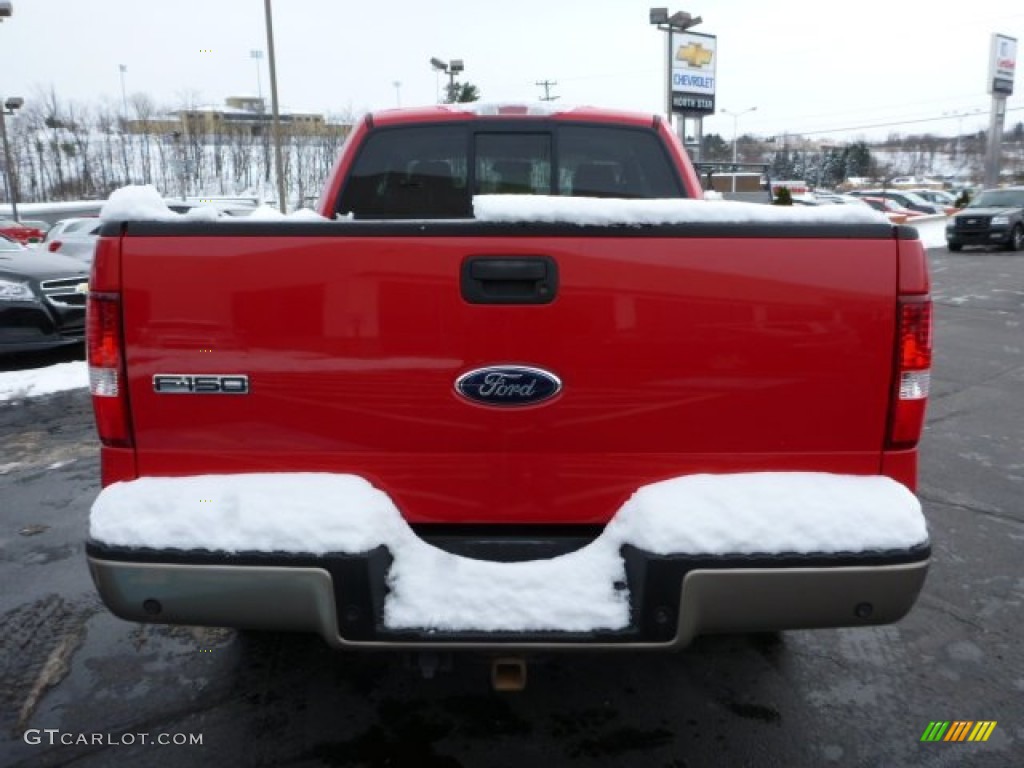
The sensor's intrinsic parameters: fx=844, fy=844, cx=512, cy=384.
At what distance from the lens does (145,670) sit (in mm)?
3123

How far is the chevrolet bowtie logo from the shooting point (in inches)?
1167

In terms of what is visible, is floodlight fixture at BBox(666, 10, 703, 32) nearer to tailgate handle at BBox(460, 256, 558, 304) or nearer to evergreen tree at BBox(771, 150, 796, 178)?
tailgate handle at BBox(460, 256, 558, 304)

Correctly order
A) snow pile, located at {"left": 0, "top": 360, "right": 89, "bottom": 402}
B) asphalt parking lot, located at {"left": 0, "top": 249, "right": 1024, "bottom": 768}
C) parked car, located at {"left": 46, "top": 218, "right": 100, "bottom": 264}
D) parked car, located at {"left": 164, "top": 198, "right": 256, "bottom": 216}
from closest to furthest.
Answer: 1. asphalt parking lot, located at {"left": 0, "top": 249, "right": 1024, "bottom": 768}
2. parked car, located at {"left": 164, "top": 198, "right": 256, "bottom": 216}
3. snow pile, located at {"left": 0, "top": 360, "right": 89, "bottom": 402}
4. parked car, located at {"left": 46, "top": 218, "right": 100, "bottom": 264}

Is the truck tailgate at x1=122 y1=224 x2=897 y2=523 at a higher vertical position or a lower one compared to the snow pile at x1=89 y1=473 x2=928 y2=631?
higher

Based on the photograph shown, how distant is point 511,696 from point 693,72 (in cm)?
3036

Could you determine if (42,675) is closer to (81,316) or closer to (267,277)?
(267,277)

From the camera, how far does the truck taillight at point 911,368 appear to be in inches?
84.7

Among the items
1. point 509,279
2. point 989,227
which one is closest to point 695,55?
point 989,227

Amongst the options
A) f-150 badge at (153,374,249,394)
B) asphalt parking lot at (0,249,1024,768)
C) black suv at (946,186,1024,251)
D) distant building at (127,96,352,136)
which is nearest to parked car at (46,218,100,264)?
asphalt parking lot at (0,249,1024,768)

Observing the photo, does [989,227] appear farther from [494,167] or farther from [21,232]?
[21,232]

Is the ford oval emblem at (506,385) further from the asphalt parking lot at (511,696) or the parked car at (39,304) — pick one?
the parked car at (39,304)

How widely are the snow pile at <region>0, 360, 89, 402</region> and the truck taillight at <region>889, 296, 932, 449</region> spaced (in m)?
7.45

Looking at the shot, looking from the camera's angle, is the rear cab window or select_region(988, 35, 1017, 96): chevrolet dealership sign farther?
select_region(988, 35, 1017, 96): chevrolet dealership sign

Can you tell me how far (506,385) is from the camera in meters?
2.19
